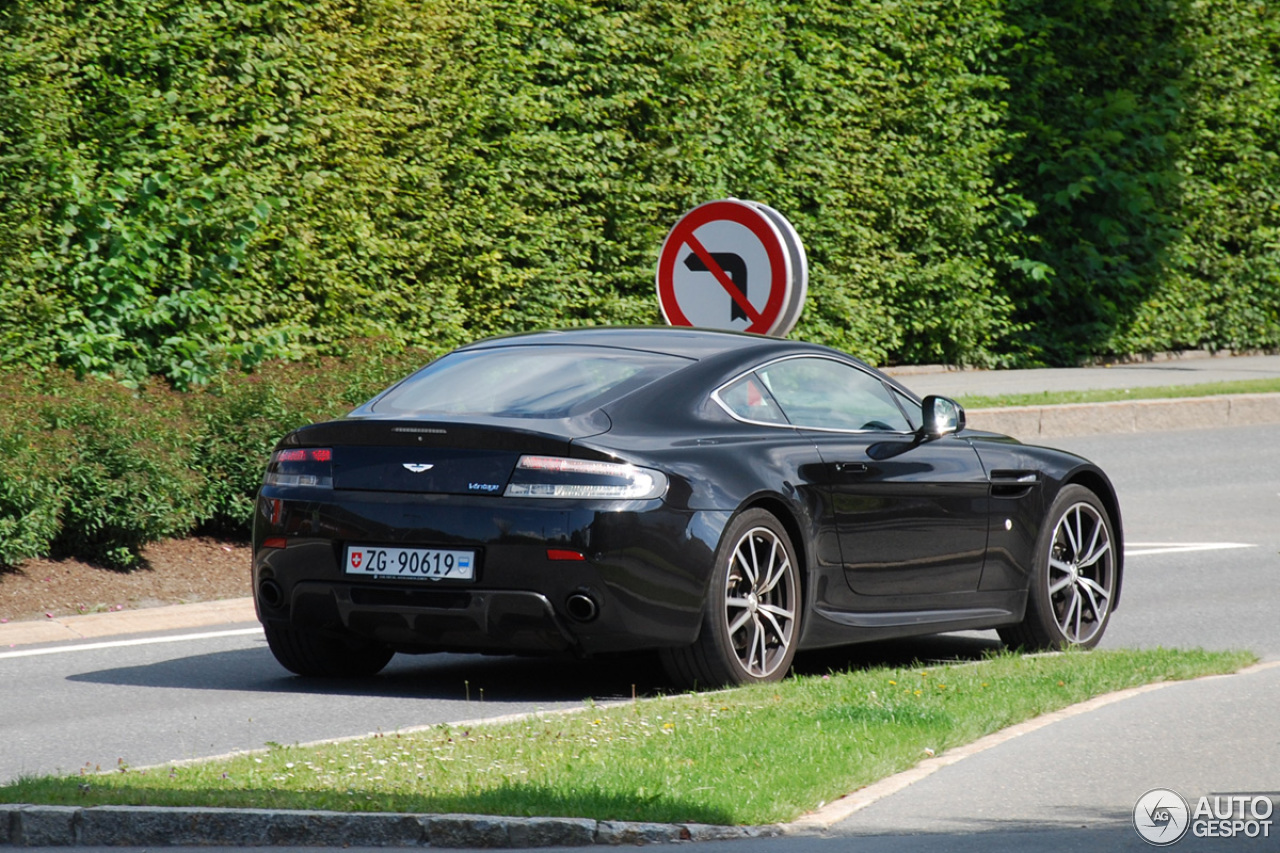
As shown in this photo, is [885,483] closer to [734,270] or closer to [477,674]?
[477,674]

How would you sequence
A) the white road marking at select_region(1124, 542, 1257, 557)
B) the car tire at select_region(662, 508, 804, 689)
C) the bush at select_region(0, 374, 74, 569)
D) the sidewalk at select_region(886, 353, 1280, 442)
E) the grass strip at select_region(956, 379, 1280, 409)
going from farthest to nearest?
the grass strip at select_region(956, 379, 1280, 409)
the sidewalk at select_region(886, 353, 1280, 442)
the white road marking at select_region(1124, 542, 1257, 557)
the bush at select_region(0, 374, 74, 569)
the car tire at select_region(662, 508, 804, 689)

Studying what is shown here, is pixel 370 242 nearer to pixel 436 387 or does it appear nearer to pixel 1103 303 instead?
pixel 436 387

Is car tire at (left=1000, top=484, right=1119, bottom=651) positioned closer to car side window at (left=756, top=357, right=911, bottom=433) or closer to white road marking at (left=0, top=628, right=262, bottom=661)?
car side window at (left=756, top=357, right=911, bottom=433)

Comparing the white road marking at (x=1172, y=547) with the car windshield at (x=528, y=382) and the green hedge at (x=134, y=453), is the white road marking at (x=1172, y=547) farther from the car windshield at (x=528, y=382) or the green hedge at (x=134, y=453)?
the car windshield at (x=528, y=382)

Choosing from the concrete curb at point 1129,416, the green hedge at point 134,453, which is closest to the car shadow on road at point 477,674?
the green hedge at point 134,453

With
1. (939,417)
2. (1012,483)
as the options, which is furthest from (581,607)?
(1012,483)

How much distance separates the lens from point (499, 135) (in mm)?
17266

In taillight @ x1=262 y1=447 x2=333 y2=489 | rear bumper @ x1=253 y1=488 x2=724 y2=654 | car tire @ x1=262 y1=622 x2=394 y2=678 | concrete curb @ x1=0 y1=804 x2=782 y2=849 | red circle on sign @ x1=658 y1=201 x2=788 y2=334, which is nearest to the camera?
concrete curb @ x1=0 y1=804 x2=782 y2=849

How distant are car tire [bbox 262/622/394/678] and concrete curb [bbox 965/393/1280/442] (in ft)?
33.7

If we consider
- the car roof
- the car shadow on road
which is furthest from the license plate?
the car roof

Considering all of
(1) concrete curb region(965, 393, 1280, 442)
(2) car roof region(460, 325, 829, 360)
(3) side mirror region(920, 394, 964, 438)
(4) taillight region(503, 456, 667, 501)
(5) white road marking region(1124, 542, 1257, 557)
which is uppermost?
(2) car roof region(460, 325, 829, 360)

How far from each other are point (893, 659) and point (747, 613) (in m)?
1.57

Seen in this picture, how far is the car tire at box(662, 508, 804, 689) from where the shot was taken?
24.8ft

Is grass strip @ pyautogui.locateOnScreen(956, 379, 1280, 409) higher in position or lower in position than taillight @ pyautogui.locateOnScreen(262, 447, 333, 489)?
lower
